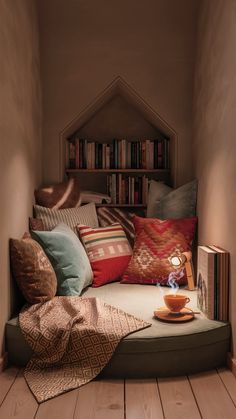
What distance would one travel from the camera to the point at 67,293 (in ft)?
10.0

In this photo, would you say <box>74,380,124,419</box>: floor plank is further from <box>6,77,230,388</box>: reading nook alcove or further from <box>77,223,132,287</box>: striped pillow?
<box>77,223,132,287</box>: striped pillow

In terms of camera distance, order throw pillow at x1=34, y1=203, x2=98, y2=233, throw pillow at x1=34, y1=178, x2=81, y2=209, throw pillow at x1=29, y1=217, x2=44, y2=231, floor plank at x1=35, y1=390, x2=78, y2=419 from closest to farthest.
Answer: floor plank at x1=35, y1=390, x2=78, y2=419 < throw pillow at x1=29, y1=217, x2=44, y2=231 < throw pillow at x1=34, y1=203, x2=98, y2=233 < throw pillow at x1=34, y1=178, x2=81, y2=209

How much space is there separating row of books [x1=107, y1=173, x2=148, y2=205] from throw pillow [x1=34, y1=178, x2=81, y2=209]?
1.11 feet

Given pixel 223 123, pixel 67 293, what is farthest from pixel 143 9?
pixel 67 293

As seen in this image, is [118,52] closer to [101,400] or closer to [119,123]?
[119,123]

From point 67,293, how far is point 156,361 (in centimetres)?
81

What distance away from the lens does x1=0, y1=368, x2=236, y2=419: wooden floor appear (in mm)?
2105

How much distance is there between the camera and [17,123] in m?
3.05

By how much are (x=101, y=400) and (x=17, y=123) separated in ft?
5.77

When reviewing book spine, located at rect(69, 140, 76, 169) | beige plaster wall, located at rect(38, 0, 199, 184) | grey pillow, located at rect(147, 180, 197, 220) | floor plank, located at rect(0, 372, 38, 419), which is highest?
beige plaster wall, located at rect(38, 0, 199, 184)

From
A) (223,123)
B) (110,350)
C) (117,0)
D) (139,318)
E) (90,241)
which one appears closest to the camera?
(110,350)

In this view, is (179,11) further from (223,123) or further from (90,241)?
(90,241)

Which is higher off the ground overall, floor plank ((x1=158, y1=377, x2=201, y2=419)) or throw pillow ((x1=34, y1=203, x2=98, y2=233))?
throw pillow ((x1=34, y1=203, x2=98, y2=233))

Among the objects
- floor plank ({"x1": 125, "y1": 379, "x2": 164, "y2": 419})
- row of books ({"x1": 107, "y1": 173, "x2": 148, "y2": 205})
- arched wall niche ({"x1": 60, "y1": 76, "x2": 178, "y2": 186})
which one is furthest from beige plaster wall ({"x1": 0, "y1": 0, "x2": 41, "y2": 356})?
floor plank ({"x1": 125, "y1": 379, "x2": 164, "y2": 419})
